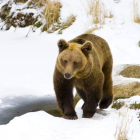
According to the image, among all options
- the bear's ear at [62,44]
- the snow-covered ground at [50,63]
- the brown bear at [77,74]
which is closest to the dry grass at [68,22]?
the snow-covered ground at [50,63]

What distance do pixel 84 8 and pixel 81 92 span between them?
7.33 meters

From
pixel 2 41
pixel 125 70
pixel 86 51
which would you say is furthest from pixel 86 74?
pixel 2 41

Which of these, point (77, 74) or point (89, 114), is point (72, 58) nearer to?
point (77, 74)

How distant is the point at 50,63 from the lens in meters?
10.9

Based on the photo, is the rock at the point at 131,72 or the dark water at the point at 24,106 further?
the rock at the point at 131,72

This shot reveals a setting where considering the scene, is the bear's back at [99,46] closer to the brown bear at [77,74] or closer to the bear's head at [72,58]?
the brown bear at [77,74]

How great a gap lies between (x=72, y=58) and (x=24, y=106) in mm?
3283

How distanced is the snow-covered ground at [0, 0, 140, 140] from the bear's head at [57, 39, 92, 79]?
2.32ft

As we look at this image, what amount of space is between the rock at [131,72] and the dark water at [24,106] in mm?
1661

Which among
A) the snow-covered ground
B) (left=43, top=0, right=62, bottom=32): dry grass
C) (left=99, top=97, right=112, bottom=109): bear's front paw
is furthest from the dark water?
(left=43, top=0, right=62, bottom=32): dry grass

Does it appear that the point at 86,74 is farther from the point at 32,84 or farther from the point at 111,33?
the point at 111,33

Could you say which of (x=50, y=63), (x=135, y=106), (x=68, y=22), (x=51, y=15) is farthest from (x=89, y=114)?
(x=51, y=15)

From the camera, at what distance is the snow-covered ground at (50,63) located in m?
4.39

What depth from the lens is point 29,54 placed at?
11.6m
